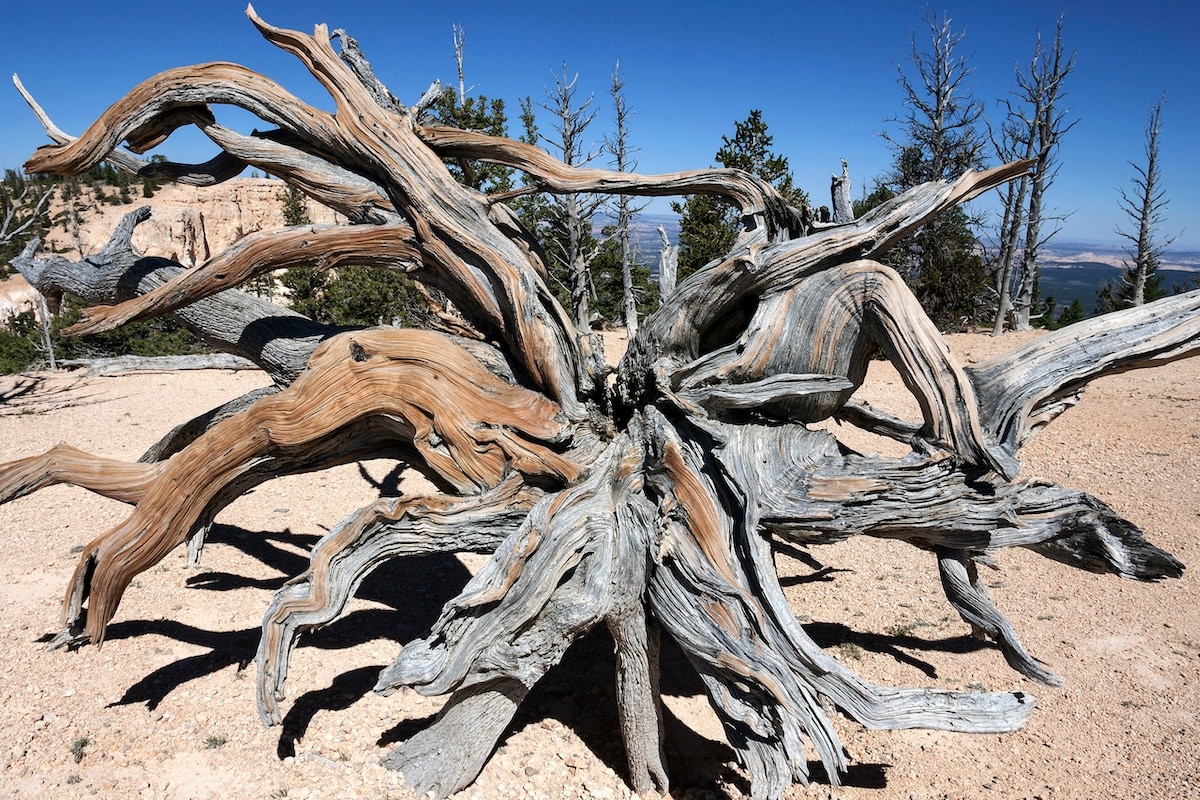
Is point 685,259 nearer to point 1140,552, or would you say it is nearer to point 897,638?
point 897,638

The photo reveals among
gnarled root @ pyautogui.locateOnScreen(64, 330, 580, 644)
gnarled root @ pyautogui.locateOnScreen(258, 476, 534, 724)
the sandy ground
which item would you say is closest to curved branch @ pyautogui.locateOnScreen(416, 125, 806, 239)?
gnarled root @ pyautogui.locateOnScreen(64, 330, 580, 644)

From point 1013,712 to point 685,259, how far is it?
55.0ft

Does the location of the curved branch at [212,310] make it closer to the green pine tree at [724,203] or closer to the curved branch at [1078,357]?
the curved branch at [1078,357]

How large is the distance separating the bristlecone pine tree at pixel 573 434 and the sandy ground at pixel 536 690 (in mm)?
488

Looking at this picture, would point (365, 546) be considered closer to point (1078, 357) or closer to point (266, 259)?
point (266, 259)

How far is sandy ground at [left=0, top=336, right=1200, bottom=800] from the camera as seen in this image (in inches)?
155

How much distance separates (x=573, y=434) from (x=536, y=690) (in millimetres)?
2028

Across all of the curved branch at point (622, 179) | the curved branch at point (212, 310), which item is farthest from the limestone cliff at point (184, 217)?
the curved branch at point (622, 179)

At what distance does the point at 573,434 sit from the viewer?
14.3ft

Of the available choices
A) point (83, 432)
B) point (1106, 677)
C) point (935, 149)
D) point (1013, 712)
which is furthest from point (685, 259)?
point (1013, 712)

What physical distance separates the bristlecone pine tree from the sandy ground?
0.49 metres

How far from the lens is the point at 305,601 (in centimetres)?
374

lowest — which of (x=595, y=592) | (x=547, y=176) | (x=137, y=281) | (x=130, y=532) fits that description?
(x=595, y=592)

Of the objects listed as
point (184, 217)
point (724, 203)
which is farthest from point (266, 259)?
point (184, 217)
